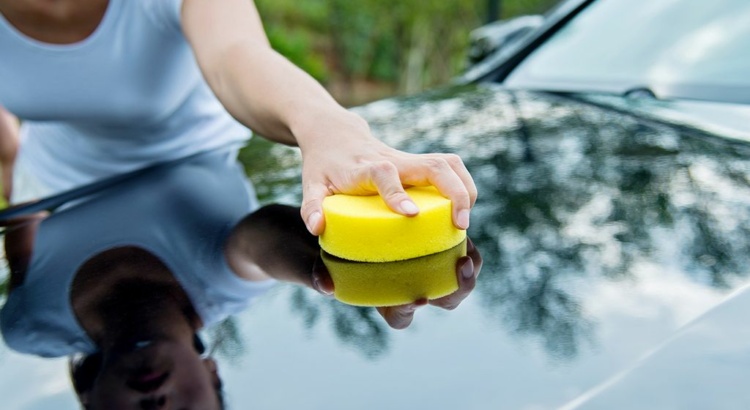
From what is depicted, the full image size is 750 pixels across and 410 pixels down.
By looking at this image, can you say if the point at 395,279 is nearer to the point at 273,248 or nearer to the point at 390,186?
the point at 390,186

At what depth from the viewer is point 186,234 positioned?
1.36 m

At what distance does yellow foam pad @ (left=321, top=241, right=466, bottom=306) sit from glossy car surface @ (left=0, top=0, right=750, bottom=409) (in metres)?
0.04

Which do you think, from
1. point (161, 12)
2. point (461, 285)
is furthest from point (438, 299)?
point (161, 12)

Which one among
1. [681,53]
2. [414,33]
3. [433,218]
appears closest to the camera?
[433,218]

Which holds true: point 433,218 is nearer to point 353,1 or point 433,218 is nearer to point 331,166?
point 331,166

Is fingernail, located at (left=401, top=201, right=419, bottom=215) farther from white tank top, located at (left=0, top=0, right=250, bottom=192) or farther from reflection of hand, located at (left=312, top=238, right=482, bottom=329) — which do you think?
white tank top, located at (left=0, top=0, right=250, bottom=192)

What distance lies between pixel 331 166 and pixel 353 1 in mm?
9730

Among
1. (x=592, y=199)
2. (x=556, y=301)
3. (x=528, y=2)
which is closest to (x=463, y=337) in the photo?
(x=556, y=301)

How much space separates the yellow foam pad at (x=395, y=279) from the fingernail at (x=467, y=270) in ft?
0.04

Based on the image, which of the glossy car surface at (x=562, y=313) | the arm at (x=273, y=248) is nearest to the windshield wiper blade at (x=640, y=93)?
the glossy car surface at (x=562, y=313)

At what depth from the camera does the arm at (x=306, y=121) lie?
116 cm

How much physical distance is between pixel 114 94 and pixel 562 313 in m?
1.20

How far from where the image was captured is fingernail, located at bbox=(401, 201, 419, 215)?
3.56 feet

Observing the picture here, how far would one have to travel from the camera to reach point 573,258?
110 cm
